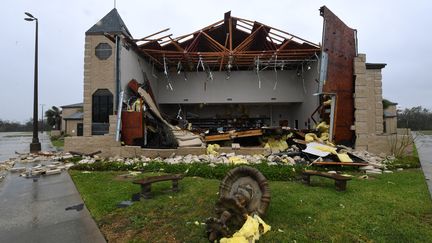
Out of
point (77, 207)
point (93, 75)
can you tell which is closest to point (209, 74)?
point (93, 75)

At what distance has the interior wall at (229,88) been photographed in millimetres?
18797

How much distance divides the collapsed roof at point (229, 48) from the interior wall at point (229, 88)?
1.22 m

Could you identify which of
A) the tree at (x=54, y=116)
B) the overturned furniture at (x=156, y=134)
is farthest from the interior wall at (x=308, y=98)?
the tree at (x=54, y=116)

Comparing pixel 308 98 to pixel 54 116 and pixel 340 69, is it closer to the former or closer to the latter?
pixel 340 69

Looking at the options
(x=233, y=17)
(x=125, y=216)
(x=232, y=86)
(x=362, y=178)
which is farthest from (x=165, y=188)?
(x=232, y=86)

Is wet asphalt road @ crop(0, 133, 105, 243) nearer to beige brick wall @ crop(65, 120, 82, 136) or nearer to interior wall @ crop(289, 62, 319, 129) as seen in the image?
interior wall @ crop(289, 62, 319, 129)

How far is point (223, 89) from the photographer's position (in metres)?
19.1

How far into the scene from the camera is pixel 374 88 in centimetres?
1612

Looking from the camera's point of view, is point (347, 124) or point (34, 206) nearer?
point (34, 206)

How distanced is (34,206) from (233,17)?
13.4m

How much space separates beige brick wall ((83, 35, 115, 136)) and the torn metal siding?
35.6 feet

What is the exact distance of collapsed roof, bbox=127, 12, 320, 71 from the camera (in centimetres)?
1498

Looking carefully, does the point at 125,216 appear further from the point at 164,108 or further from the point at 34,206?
the point at 164,108

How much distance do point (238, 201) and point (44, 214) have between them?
11.2ft
